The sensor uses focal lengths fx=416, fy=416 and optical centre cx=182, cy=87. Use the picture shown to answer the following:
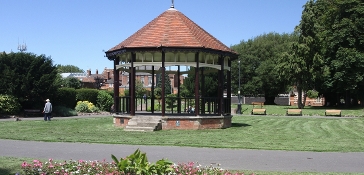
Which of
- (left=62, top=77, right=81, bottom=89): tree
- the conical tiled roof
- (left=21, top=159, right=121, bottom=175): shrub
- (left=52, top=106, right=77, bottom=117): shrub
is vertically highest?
the conical tiled roof

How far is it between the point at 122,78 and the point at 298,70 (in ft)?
178

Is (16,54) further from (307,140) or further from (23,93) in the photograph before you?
(307,140)

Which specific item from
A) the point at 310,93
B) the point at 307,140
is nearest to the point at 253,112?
the point at 310,93

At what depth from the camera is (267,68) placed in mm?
65500

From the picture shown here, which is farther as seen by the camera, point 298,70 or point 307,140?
point 298,70

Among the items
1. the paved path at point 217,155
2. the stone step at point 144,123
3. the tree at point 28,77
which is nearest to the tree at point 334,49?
the tree at point 28,77

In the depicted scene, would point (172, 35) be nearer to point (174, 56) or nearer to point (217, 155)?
point (174, 56)

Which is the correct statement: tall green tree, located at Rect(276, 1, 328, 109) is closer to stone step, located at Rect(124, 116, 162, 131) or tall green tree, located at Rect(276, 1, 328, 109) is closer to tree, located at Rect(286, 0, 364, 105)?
tree, located at Rect(286, 0, 364, 105)

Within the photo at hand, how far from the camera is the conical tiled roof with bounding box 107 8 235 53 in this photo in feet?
69.7

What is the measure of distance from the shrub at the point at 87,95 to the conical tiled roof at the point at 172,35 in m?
18.0

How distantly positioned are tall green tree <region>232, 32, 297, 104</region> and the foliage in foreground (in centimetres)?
5776

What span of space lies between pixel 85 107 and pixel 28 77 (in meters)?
7.20

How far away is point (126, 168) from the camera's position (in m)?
7.58

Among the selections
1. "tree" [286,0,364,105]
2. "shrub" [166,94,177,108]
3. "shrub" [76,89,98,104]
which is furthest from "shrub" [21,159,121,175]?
"tree" [286,0,364,105]
